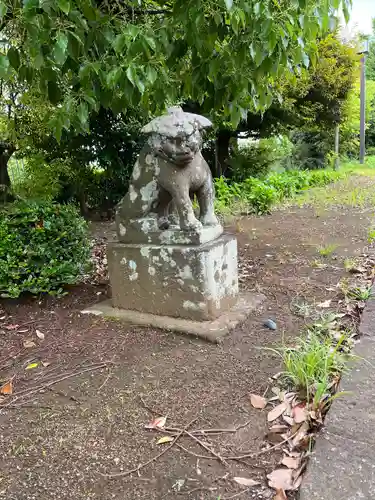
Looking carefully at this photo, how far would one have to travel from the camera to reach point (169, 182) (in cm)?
288

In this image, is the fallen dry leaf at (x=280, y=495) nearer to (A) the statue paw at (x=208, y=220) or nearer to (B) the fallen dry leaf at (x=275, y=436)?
(B) the fallen dry leaf at (x=275, y=436)

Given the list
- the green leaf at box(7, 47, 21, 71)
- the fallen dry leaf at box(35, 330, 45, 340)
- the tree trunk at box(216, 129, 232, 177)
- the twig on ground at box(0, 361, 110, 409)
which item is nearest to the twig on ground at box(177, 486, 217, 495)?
the twig on ground at box(0, 361, 110, 409)

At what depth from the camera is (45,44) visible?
6.13ft

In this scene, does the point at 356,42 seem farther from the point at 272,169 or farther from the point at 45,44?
the point at 45,44

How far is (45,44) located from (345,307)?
Result: 2.49m

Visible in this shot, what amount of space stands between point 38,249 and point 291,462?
7.88 ft

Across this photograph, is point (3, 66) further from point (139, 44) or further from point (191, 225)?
point (191, 225)

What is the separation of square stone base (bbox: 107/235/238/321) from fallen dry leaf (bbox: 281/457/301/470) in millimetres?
1239

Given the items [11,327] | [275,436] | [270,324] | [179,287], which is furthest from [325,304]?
[11,327]

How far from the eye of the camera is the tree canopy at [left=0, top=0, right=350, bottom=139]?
1.83 metres

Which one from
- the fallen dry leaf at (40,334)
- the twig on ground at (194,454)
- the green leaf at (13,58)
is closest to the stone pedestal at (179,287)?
the fallen dry leaf at (40,334)

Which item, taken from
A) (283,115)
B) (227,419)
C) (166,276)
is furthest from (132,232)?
(283,115)

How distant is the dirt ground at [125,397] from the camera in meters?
1.66

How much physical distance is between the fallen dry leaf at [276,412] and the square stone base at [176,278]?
0.92 metres
